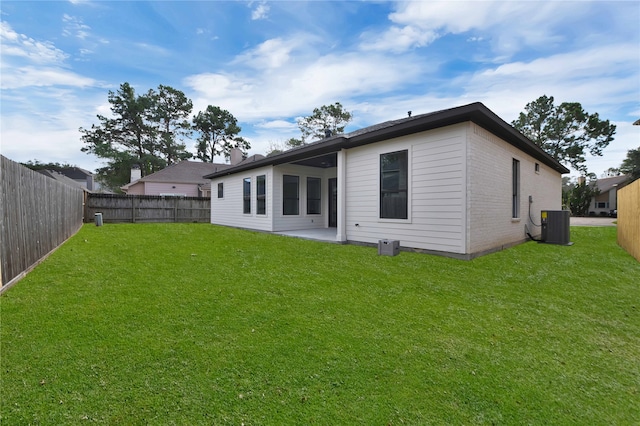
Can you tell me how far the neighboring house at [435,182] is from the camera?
18.3ft

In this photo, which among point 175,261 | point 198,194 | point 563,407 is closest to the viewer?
point 563,407

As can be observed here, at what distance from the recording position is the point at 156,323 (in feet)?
9.04

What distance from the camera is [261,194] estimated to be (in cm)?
1059

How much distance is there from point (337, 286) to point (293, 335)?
59.7 inches

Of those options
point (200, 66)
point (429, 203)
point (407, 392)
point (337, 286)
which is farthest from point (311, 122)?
point (407, 392)

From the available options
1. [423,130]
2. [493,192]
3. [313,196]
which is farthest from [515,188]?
[313,196]

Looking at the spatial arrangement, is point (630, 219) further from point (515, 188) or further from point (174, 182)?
point (174, 182)

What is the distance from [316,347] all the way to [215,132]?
109ft

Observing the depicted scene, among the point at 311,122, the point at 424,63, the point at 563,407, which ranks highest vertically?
the point at 311,122

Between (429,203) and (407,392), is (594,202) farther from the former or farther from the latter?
(407,392)

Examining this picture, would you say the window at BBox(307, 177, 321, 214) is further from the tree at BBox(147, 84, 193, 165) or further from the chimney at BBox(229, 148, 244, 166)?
the tree at BBox(147, 84, 193, 165)

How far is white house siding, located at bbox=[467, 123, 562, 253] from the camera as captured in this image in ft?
18.5

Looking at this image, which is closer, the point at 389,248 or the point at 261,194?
the point at 389,248

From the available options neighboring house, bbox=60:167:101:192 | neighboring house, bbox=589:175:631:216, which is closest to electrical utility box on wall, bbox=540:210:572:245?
neighboring house, bbox=589:175:631:216
